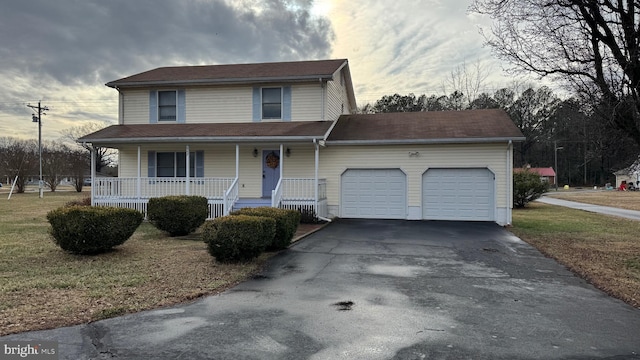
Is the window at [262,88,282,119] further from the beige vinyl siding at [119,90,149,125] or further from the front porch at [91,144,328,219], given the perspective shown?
the beige vinyl siding at [119,90,149,125]

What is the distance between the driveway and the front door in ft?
26.6

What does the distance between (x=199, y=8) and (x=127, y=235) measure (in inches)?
425

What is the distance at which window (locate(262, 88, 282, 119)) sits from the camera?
1660 centimetres

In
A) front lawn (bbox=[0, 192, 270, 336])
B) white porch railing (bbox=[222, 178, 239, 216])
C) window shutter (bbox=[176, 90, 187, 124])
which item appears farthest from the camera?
window shutter (bbox=[176, 90, 187, 124])

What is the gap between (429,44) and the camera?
60.4 ft

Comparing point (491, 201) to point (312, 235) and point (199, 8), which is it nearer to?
point (312, 235)

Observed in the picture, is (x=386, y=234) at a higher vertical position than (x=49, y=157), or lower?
lower

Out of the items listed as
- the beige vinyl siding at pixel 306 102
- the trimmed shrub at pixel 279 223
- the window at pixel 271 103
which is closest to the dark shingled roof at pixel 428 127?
the beige vinyl siding at pixel 306 102

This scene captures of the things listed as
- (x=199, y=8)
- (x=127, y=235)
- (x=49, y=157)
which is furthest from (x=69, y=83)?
(x=49, y=157)

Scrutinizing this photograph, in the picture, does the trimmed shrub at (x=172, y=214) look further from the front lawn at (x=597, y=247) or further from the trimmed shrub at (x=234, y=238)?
the front lawn at (x=597, y=247)

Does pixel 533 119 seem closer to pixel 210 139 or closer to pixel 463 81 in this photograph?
pixel 463 81

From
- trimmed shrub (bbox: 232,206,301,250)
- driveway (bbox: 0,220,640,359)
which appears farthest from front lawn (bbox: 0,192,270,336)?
trimmed shrub (bbox: 232,206,301,250)

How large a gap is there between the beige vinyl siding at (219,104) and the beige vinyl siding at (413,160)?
3.90 metres

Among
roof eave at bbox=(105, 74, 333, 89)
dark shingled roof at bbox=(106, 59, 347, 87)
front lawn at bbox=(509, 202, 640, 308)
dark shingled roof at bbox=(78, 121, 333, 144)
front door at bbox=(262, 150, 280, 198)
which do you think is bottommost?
front lawn at bbox=(509, 202, 640, 308)
